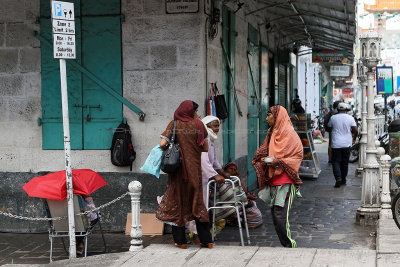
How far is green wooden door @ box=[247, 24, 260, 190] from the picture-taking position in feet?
37.7

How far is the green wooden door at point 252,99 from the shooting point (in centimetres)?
1148

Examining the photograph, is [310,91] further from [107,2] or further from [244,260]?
[244,260]

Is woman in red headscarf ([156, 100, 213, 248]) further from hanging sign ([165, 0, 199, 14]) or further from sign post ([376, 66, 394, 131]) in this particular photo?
sign post ([376, 66, 394, 131])

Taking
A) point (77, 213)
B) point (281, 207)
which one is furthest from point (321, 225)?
point (77, 213)

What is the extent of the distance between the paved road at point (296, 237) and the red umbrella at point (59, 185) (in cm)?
103

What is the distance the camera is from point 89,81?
8609 mm

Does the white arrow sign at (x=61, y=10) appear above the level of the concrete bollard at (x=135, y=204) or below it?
above

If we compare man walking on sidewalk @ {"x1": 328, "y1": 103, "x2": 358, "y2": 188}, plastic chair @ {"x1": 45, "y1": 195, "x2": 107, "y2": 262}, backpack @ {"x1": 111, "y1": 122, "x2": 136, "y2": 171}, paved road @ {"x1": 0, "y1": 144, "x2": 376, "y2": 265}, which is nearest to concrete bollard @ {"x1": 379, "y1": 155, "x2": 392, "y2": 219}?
paved road @ {"x1": 0, "y1": 144, "x2": 376, "y2": 265}

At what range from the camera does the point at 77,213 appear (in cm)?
674

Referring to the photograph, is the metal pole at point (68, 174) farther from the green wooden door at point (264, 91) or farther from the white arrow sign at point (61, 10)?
the green wooden door at point (264, 91)

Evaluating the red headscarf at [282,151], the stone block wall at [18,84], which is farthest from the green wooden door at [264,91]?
the red headscarf at [282,151]

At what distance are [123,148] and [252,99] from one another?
13.7ft

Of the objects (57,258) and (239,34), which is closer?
(57,258)

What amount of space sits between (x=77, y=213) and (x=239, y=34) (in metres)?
5.19
